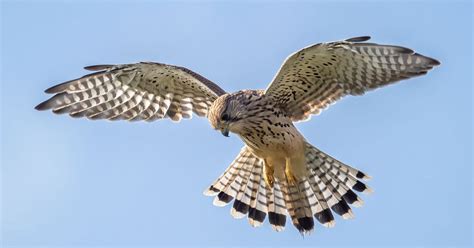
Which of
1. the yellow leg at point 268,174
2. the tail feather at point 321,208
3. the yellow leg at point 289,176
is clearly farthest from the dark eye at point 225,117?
the tail feather at point 321,208

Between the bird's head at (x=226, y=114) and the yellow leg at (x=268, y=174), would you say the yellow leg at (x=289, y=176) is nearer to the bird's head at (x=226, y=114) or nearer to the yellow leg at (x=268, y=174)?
the yellow leg at (x=268, y=174)

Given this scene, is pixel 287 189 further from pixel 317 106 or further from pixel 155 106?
pixel 155 106

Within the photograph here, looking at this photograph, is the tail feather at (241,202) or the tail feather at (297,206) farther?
the tail feather at (241,202)

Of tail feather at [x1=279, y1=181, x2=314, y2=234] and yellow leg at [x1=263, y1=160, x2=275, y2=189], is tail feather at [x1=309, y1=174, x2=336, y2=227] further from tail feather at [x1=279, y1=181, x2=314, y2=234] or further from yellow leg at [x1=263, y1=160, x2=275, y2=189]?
yellow leg at [x1=263, y1=160, x2=275, y2=189]

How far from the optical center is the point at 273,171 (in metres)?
11.1

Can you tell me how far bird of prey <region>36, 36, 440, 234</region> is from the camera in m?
9.95

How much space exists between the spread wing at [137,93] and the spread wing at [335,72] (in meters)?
0.87

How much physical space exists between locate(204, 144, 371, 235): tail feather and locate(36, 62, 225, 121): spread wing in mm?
984

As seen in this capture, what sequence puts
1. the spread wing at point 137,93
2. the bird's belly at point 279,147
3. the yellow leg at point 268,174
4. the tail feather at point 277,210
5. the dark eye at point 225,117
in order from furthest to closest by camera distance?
the tail feather at point 277,210 → the yellow leg at point 268,174 → the spread wing at point 137,93 → the bird's belly at point 279,147 → the dark eye at point 225,117

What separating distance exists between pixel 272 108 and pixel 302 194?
55.6 inches

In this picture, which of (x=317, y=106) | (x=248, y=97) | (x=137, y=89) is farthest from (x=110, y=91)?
(x=317, y=106)

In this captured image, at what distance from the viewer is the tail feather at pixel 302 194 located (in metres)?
11.2

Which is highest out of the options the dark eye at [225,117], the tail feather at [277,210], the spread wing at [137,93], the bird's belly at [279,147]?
the spread wing at [137,93]

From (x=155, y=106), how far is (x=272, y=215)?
2.01 metres
